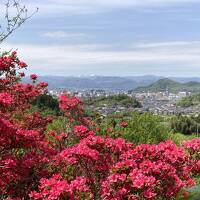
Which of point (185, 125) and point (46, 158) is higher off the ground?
point (46, 158)

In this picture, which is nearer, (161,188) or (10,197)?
(161,188)

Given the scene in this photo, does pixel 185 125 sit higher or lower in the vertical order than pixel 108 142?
lower

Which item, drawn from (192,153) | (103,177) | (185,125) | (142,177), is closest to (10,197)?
(103,177)

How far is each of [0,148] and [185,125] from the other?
82.7m

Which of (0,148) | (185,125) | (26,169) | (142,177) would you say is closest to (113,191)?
(142,177)

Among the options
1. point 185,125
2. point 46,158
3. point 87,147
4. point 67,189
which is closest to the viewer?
point 67,189

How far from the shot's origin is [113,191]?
720 centimetres

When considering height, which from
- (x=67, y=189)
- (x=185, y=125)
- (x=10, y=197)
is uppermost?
(x=67, y=189)

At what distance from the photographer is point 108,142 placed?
8.61 m

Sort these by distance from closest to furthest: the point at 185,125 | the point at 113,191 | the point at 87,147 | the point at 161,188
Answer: the point at 113,191
the point at 161,188
the point at 87,147
the point at 185,125

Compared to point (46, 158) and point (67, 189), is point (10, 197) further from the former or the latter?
point (67, 189)

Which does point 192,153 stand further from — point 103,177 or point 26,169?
point 26,169

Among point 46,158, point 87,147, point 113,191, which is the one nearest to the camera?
point 113,191

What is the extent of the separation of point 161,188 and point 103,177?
4.24 ft
